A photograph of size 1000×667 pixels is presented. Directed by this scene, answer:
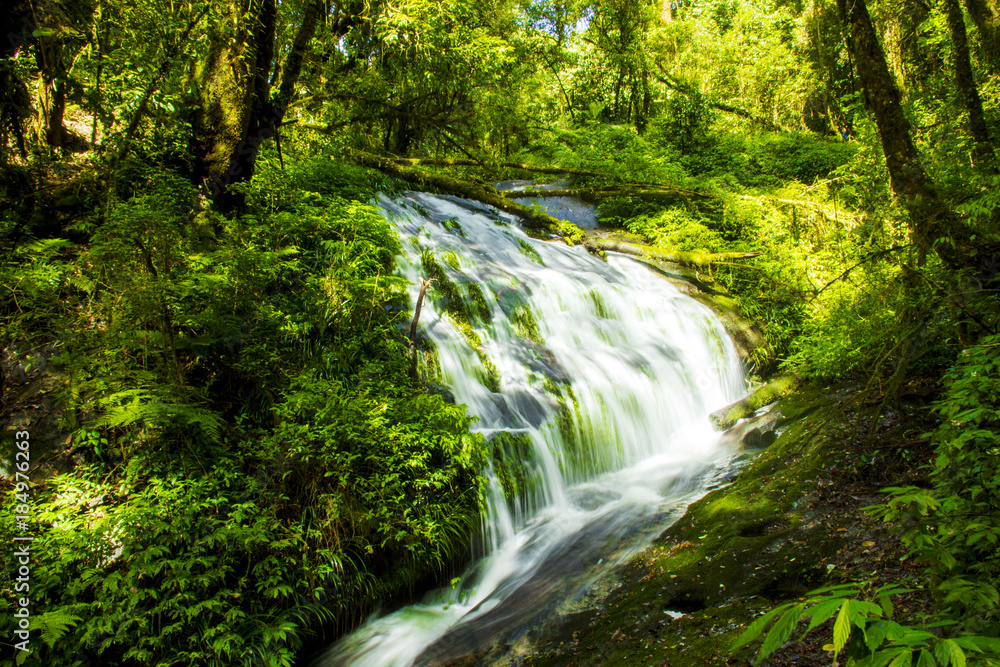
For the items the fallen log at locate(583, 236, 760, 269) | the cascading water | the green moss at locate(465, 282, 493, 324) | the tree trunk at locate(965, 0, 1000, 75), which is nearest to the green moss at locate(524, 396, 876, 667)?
the cascading water

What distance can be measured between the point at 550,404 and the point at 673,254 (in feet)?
21.4

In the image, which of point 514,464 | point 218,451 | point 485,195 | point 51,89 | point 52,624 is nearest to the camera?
point 52,624

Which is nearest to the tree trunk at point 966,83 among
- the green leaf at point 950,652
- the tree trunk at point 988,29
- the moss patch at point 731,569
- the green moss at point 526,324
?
the tree trunk at point 988,29

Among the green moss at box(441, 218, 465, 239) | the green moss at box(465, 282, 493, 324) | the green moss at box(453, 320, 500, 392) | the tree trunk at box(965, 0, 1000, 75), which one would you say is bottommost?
the green moss at box(453, 320, 500, 392)

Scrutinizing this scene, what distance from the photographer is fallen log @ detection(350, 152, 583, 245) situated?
1148 cm

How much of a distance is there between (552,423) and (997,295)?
4344mm

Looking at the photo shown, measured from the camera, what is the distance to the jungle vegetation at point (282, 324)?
352 centimetres

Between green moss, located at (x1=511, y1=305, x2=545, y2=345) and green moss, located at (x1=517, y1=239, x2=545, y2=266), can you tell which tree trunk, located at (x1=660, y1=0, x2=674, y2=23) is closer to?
green moss, located at (x1=517, y1=239, x2=545, y2=266)

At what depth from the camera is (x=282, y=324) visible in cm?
558

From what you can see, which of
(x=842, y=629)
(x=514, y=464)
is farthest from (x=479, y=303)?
(x=842, y=629)

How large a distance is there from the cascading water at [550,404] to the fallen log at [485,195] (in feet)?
2.47

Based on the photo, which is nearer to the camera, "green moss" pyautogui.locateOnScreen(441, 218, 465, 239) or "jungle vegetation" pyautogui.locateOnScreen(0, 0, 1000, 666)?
"jungle vegetation" pyautogui.locateOnScreen(0, 0, 1000, 666)

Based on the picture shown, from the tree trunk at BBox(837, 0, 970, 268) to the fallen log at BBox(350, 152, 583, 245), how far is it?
23.8ft

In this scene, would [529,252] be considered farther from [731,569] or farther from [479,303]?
→ [731,569]
